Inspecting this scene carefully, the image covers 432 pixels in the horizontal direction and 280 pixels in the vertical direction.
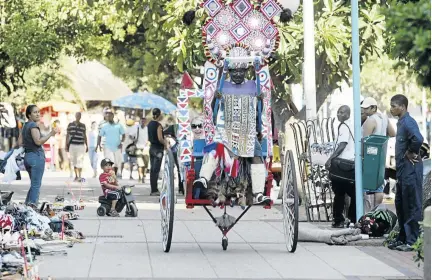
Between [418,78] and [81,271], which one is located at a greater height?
[418,78]

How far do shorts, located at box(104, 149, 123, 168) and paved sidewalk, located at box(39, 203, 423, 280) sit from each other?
1263 cm

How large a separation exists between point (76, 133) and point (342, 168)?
48.4 feet

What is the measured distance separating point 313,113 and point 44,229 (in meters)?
6.63

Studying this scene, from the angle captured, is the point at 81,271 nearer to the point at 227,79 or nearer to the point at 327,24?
the point at 227,79

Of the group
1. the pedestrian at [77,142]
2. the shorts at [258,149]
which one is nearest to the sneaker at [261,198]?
the shorts at [258,149]

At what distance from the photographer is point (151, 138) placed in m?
24.8

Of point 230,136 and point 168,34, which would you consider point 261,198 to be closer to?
point 230,136

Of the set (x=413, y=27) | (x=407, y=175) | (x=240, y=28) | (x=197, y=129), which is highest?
(x=240, y=28)

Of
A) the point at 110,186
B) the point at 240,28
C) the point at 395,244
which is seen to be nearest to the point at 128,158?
the point at 110,186

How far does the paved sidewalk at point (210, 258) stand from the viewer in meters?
11.6

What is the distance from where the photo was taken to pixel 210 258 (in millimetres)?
12969

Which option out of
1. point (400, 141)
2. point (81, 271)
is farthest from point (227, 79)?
point (81, 271)

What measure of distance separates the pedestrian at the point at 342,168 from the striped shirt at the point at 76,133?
556 inches

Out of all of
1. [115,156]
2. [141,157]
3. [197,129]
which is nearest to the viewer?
[197,129]
